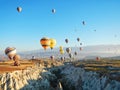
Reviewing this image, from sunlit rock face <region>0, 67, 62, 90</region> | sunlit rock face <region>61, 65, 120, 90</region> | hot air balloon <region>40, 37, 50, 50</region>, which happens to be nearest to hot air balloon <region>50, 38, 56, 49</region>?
hot air balloon <region>40, 37, 50, 50</region>

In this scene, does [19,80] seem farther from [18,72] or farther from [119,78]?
[119,78]

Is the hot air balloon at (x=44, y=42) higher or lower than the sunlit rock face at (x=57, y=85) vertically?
higher

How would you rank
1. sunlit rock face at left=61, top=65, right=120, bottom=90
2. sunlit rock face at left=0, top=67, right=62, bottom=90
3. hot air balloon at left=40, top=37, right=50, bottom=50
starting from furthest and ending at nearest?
hot air balloon at left=40, top=37, right=50, bottom=50 → sunlit rock face at left=0, top=67, right=62, bottom=90 → sunlit rock face at left=61, top=65, right=120, bottom=90

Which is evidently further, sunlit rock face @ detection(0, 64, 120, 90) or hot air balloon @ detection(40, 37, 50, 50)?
hot air balloon @ detection(40, 37, 50, 50)

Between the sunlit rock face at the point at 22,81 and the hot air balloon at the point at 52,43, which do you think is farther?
the hot air balloon at the point at 52,43

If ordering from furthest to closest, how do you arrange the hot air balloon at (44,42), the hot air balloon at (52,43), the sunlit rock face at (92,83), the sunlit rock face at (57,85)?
the hot air balloon at (52,43) < the hot air balloon at (44,42) < the sunlit rock face at (57,85) < the sunlit rock face at (92,83)

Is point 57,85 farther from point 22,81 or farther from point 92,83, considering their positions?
point 92,83

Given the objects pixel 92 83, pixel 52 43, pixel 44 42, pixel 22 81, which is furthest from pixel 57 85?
pixel 52 43

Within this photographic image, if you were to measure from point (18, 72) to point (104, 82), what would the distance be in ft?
97.0

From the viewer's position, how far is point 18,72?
251ft

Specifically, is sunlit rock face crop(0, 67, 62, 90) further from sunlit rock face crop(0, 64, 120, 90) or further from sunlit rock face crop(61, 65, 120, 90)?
sunlit rock face crop(61, 65, 120, 90)

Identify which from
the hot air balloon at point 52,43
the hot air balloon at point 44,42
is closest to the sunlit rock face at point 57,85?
the hot air balloon at point 44,42

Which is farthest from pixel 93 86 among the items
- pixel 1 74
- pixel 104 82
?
pixel 1 74

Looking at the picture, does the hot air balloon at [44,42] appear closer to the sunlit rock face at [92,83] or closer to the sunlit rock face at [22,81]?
the sunlit rock face at [22,81]
